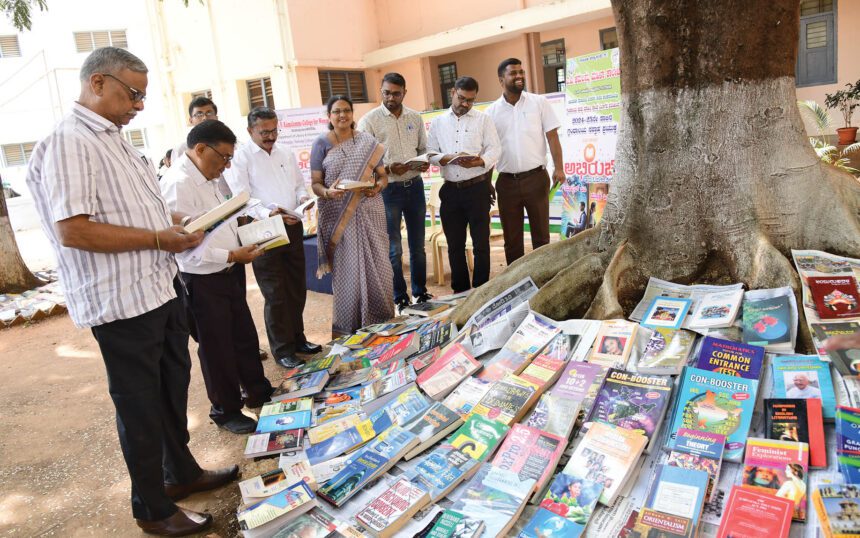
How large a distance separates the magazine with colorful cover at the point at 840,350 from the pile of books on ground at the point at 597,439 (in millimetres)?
39

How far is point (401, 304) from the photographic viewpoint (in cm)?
505

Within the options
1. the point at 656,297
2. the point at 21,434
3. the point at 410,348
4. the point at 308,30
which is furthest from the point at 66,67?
the point at 656,297

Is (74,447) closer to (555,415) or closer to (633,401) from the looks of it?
(555,415)

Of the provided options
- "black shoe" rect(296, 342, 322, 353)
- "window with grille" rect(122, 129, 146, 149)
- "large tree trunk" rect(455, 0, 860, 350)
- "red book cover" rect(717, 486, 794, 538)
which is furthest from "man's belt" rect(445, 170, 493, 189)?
"window with grille" rect(122, 129, 146, 149)

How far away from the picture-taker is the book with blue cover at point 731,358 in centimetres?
216

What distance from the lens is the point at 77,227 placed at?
208 centimetres

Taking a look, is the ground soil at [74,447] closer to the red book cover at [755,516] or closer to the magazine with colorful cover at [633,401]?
the magazine with colorful cover at [633,401]

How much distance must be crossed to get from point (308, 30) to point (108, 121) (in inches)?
513

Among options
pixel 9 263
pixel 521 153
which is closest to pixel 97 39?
pixel 9 263

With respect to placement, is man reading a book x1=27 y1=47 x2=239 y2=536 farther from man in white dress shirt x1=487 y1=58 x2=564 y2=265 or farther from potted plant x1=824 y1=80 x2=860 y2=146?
potted plant x1=824 y1=80 x2=860 y2=146

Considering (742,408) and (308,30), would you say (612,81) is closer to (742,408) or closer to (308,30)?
(742,408)

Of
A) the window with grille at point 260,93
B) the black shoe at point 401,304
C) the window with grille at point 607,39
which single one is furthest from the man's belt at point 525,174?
the window with grille at point 260,93

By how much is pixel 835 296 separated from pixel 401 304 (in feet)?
10.9

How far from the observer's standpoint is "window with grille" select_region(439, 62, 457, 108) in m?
16.0
